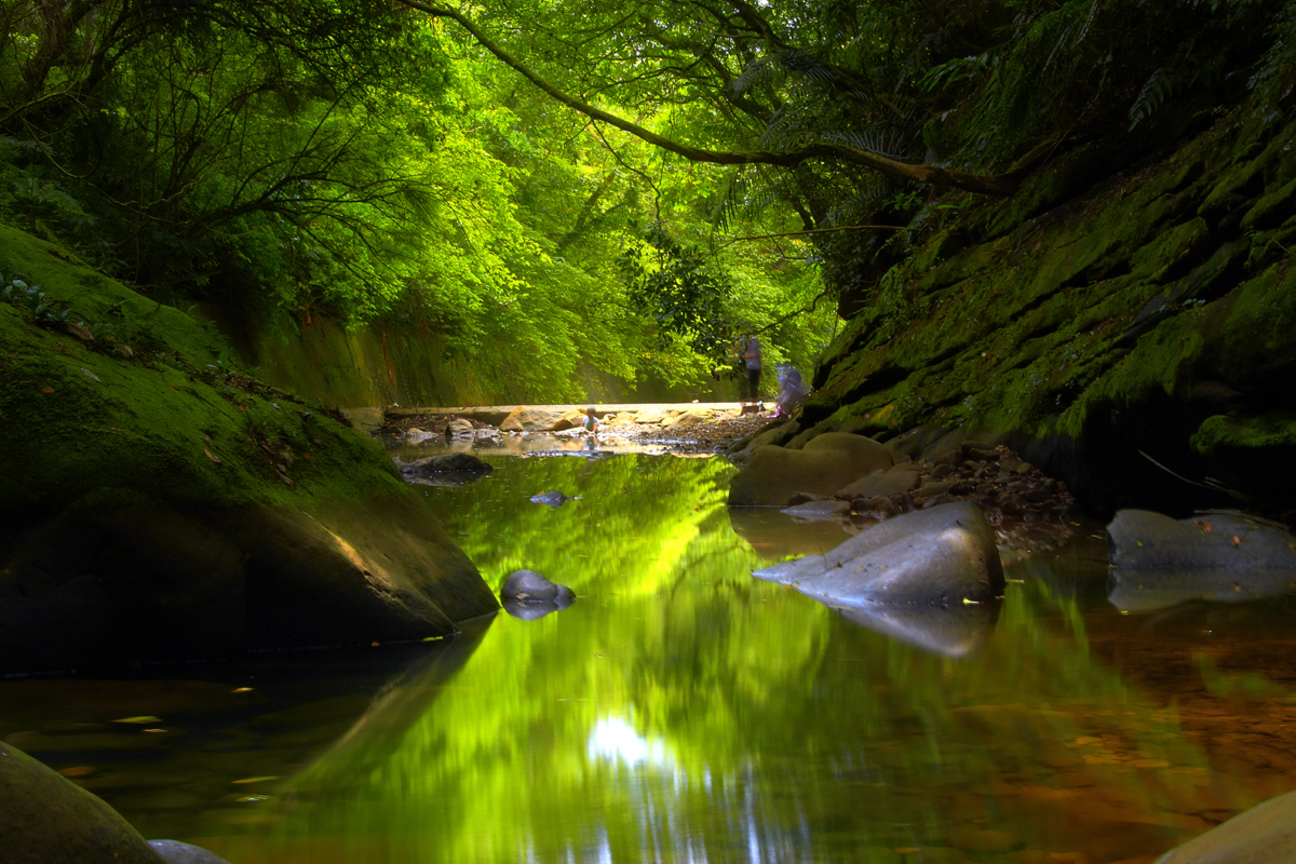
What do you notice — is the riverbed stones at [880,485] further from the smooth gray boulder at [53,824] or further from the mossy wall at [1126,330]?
the smooth gray boulder at [53,824]

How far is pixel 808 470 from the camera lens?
8.20 metres

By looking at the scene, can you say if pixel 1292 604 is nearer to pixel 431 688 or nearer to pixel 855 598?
pixel 855 598

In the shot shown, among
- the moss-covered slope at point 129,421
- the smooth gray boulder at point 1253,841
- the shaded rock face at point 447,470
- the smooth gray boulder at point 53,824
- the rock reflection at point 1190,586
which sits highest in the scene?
the shaded rock face at point 447,470

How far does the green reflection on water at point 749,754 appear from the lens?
1.91m

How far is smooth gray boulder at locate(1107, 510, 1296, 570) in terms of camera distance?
15.4 ft

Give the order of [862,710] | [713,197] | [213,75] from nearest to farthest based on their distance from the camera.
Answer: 1. [862,710]
2. [213,75]
3. [713,197]

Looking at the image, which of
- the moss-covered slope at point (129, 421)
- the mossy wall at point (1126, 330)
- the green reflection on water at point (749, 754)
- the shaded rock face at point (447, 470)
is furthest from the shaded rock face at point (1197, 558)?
the shaded rock face at point (447, 470)

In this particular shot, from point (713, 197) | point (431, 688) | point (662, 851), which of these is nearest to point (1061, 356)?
point (431, 688)

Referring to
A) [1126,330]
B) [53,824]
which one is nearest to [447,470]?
[1126,330]

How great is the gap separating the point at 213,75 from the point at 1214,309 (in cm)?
882

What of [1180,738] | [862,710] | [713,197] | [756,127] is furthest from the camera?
[713,197]

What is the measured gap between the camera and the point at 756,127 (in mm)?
14281

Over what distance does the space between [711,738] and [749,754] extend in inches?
6.4

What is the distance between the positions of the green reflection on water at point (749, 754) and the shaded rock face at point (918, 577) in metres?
0.18
